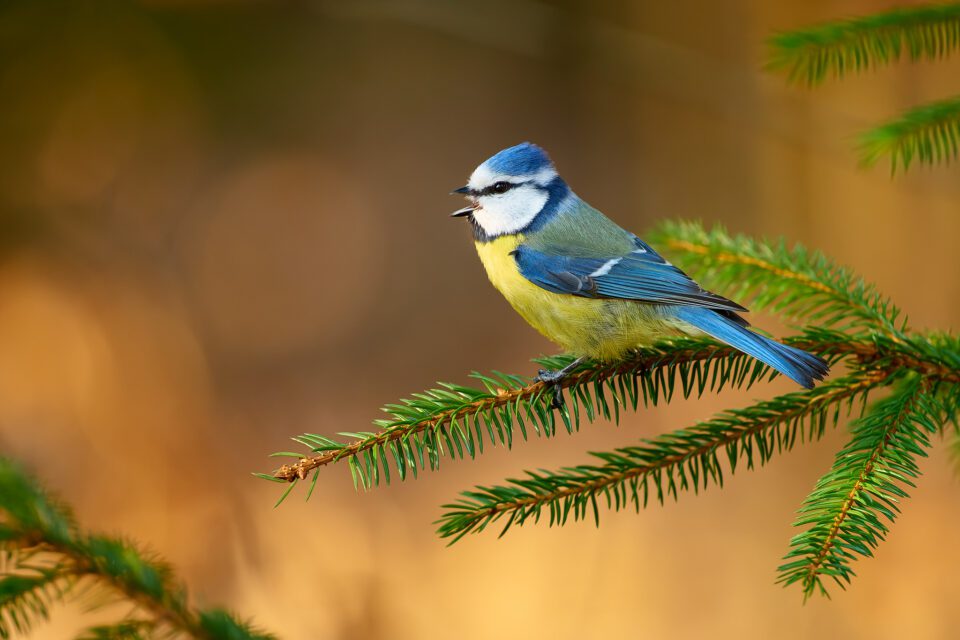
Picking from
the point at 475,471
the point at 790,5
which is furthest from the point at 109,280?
the point at 790,5

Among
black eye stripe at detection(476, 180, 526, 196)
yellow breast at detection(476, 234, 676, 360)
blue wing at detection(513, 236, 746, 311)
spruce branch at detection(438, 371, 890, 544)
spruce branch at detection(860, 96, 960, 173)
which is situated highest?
black eye stripe at detection(476, 180, 526, 196)

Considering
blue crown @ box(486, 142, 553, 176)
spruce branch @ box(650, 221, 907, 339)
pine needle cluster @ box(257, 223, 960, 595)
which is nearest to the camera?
pine needle cluster @ box(257, 223, 960, 595)

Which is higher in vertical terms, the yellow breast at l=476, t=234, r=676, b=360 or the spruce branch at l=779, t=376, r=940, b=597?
the yellow breast at l=476, t=234, r=676, b=360

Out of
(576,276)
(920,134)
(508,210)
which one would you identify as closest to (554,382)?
(576,276)

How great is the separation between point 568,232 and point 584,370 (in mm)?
448

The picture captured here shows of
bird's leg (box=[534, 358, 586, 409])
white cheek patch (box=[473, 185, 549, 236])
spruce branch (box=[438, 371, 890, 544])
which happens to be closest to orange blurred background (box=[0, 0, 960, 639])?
white cheek patch (box=[473, 185, 549, 236])

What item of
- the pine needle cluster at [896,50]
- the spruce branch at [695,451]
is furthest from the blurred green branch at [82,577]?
the pine needle cluster at [896,50]

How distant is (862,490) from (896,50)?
36.4 inches

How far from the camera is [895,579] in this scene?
280 centimetres

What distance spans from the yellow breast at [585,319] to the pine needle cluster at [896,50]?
0.56m

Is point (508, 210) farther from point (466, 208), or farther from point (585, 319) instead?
point (585, 319)

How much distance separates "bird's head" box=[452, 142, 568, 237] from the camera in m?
2.10

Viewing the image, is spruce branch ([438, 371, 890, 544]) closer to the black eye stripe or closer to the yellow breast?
the yellow breast

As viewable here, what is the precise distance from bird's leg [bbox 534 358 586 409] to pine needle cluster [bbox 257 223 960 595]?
0.5 inches
